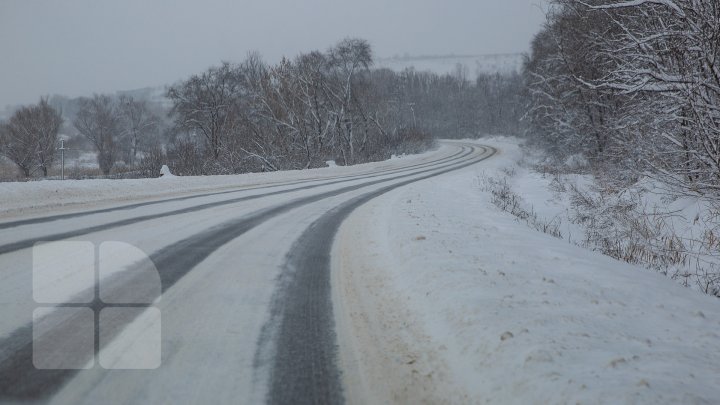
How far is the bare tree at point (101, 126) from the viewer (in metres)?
57.0

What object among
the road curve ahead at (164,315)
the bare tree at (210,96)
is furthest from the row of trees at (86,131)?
the road curve ahead at (164,315)

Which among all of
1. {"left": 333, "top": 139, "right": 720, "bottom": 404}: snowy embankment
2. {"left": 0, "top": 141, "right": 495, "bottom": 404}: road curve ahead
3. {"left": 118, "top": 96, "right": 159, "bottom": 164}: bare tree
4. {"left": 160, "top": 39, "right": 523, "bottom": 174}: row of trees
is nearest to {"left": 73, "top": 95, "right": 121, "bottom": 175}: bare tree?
{"left": 118, "top": 96, "right": 159, "bottom": 164}: bare tree

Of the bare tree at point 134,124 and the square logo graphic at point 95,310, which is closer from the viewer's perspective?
the square logo graphic at point 95,310

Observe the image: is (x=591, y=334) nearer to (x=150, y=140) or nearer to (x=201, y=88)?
(x=201, y=88)

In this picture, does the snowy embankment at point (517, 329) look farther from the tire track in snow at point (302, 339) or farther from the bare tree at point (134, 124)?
the bare tree at point (134, 124)

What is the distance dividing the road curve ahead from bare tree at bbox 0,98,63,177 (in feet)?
148

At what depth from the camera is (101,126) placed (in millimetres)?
62031

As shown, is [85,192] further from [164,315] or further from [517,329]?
→ [517,329]

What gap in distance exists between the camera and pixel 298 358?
264 centimetres

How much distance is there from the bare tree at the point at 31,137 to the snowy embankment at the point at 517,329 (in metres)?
49.2

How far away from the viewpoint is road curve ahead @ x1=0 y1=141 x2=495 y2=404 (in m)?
2.29

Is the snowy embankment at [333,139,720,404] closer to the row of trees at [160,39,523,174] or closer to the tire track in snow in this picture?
the tire track in snow

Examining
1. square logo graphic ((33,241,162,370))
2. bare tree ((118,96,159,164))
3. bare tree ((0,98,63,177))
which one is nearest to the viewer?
square logo graphic ((33,241,162,370))

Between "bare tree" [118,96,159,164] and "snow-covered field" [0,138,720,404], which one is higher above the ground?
"bare tree" [118,96,159,164]
